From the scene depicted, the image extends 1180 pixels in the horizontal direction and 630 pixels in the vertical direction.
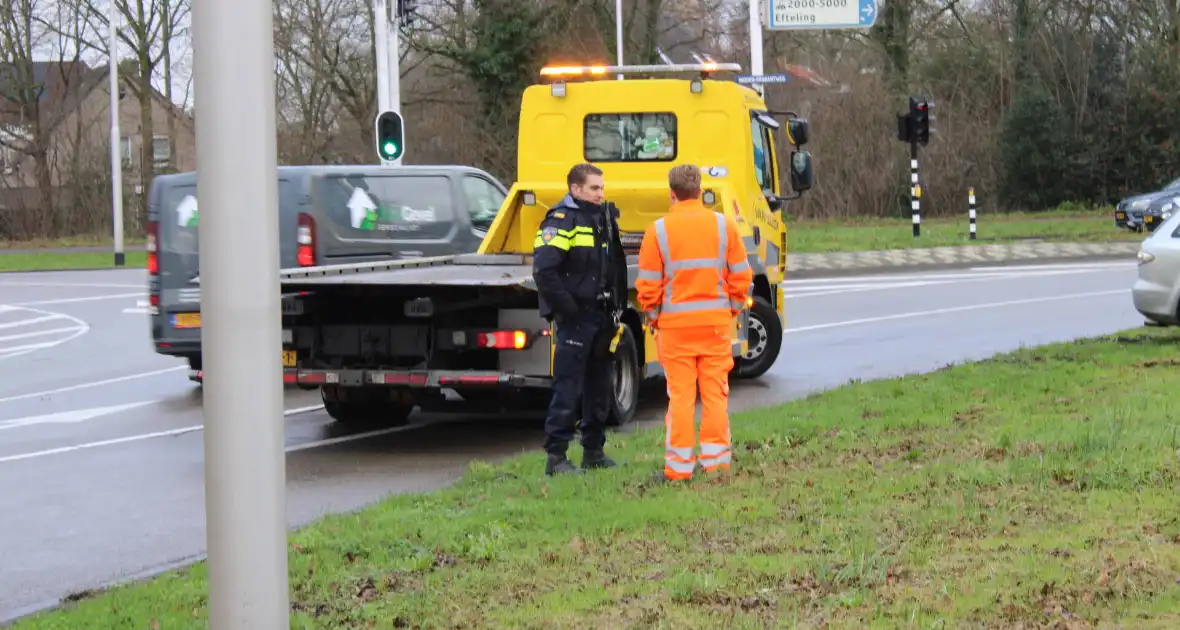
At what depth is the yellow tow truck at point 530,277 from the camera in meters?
10.5

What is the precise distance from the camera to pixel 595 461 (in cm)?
895

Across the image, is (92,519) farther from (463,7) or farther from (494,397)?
(463,7)

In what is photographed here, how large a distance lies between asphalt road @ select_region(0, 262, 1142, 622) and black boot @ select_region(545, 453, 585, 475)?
31.4 inches

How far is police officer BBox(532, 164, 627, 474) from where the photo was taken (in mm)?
8766

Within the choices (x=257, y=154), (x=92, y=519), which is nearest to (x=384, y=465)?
(x=92, y=519)

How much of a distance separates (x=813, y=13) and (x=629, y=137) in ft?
46.1

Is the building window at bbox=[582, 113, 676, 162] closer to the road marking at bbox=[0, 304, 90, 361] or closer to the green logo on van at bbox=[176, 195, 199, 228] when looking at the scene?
the green logo on van at bbox=[176, 195, 199, 228]

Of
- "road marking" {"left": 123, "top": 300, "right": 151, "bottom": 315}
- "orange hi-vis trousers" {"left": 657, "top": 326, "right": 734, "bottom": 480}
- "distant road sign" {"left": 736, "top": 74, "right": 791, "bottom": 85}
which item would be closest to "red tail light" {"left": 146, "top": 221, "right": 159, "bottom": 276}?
"orange hi-vis trousers" {"left": 657, "top": 326, "right": 734, "bottom": 480}

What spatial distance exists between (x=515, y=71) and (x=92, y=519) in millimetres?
39331

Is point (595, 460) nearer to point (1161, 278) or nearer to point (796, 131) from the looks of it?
point (796, 131)

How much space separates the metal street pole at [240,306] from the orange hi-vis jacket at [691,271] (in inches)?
157

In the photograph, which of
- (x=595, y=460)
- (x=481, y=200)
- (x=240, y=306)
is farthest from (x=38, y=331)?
(x=240, y=306)

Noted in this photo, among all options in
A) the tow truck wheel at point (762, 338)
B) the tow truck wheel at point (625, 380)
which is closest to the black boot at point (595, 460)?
the tow truck wheel at point (625, 380)

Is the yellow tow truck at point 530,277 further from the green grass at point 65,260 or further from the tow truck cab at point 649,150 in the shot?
the green grass at point 65,260
